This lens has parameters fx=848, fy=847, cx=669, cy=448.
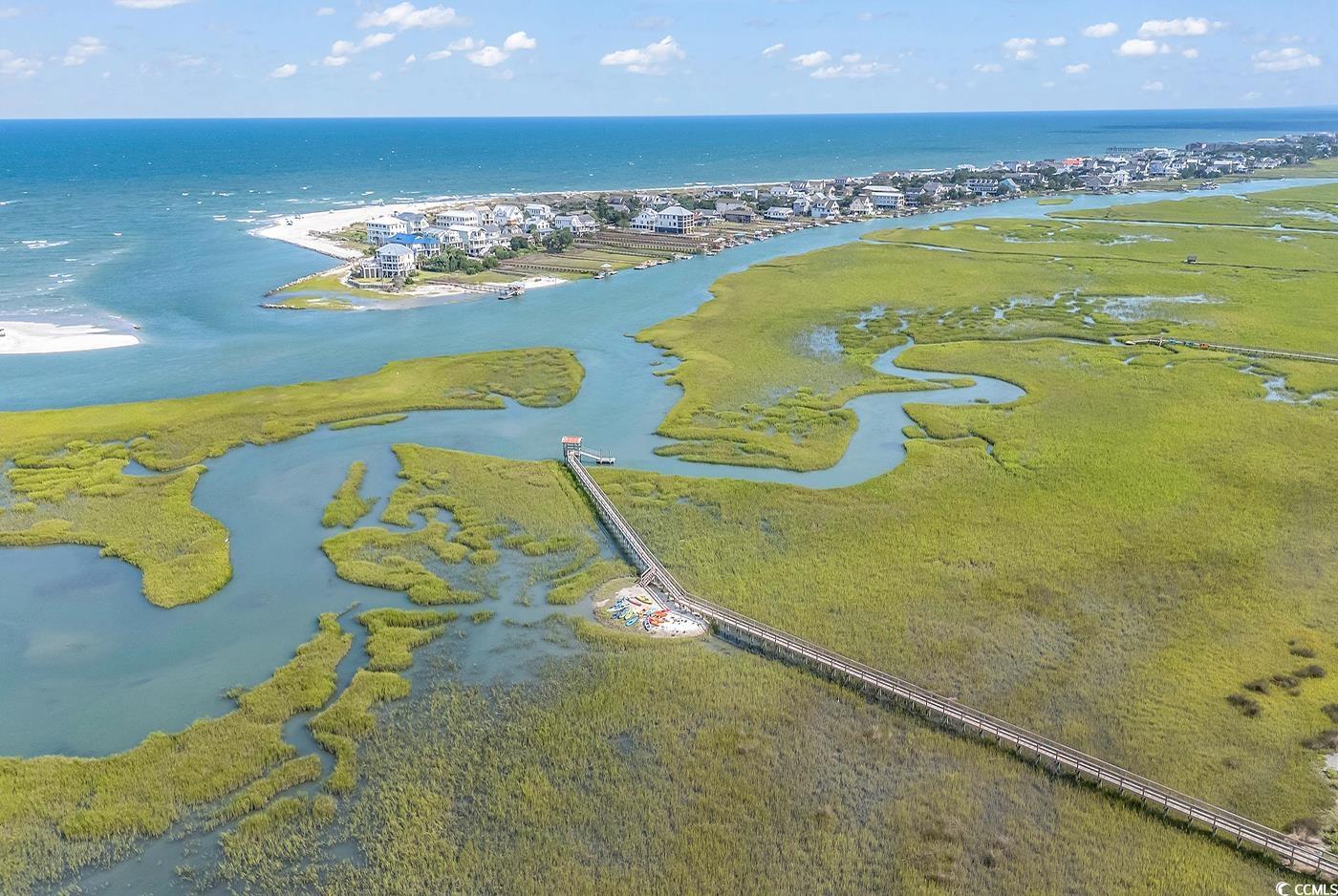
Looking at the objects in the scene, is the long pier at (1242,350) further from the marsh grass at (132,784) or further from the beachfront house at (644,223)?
the beachfront house at (644,223)

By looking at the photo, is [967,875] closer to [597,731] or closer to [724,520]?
[597,731]

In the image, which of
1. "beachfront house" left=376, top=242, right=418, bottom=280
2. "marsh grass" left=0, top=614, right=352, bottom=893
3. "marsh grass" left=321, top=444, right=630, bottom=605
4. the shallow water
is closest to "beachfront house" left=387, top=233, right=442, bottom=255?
"beachfront house" left=376, top=242, right=418, bottom=280

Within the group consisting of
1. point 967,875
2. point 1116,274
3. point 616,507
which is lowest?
point 967,875

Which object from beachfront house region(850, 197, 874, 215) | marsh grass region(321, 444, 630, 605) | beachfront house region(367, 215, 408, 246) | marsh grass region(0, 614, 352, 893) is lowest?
marsh grass region(0, 614, 352, 893)

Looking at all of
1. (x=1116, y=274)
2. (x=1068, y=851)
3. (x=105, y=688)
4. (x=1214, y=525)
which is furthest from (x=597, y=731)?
(x=1116, y=274)

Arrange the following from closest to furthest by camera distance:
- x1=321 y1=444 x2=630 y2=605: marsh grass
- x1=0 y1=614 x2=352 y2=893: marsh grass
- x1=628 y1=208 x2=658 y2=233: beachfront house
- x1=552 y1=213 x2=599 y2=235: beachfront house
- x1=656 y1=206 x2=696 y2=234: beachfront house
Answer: x1=0 y1=614 x2=352 y2=893: marsh grass < x1=321 y1=444 x2=630 y2=605: marsh grass < x1=656 y1=206 x2=696 y2=234: beachfront house < x1=628 y1=208 x2=658 y2=233: beachfront house < x1=552 y1=213 x2=599 y2=235: beachfront house

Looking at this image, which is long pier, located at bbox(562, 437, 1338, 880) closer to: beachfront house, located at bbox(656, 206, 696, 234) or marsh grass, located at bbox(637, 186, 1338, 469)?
marsh grass, located at bbox(637, 186, 1338, 469)
